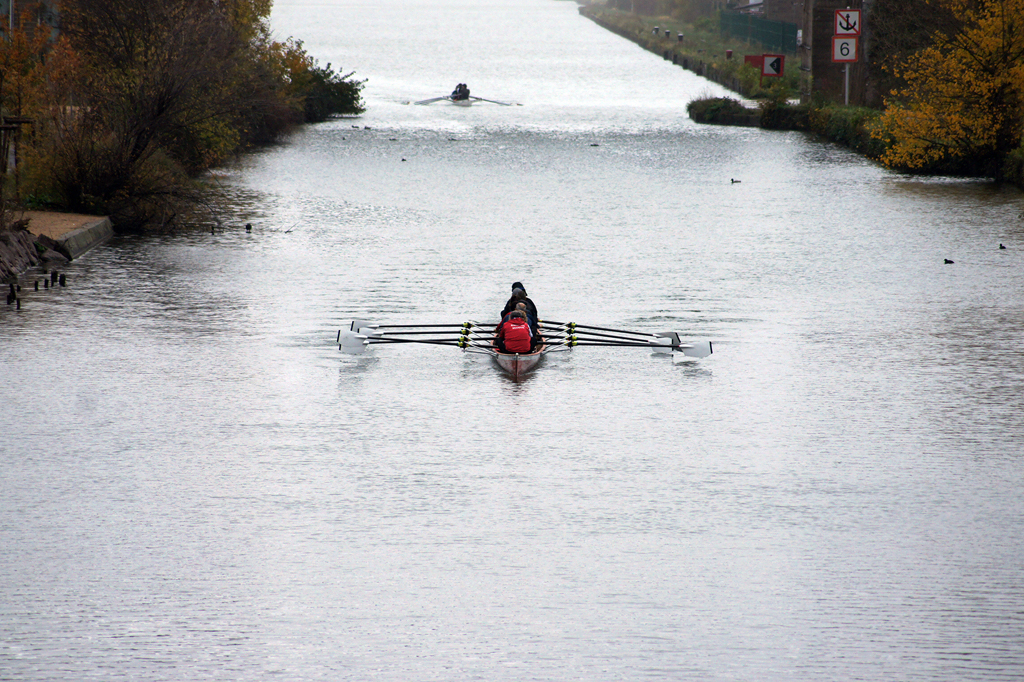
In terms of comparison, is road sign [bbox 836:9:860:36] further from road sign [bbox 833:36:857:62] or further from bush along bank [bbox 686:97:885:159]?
bush along bank [bbox 686:97:885:159]

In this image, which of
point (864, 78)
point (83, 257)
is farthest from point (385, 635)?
point (864, 78)

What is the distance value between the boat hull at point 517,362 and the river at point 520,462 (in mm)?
176

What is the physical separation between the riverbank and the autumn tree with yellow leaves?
1839 centimetres

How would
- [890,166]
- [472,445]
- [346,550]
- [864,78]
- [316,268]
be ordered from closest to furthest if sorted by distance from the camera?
[346,550] → [472,445] → [316,268] → [890,166] → [864,78]

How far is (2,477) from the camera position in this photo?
9.34 meters

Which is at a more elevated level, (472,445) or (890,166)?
(890,166)

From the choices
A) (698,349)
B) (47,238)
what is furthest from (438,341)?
(47,238)

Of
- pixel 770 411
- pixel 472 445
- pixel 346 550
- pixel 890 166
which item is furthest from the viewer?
pixel 890 166

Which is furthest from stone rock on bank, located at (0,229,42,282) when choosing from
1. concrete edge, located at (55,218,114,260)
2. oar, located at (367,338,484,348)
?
oar, located at (367,338,484,348)

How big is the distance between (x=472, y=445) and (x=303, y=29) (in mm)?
119088

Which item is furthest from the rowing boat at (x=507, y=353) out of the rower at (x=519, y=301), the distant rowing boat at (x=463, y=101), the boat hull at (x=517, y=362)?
the distant rowing boat at (x=463, y=101)

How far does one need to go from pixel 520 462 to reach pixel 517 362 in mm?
2955

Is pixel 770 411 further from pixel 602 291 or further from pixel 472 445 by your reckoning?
pixel 602 291

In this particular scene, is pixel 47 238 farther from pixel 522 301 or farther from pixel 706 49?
pixel 706 49
